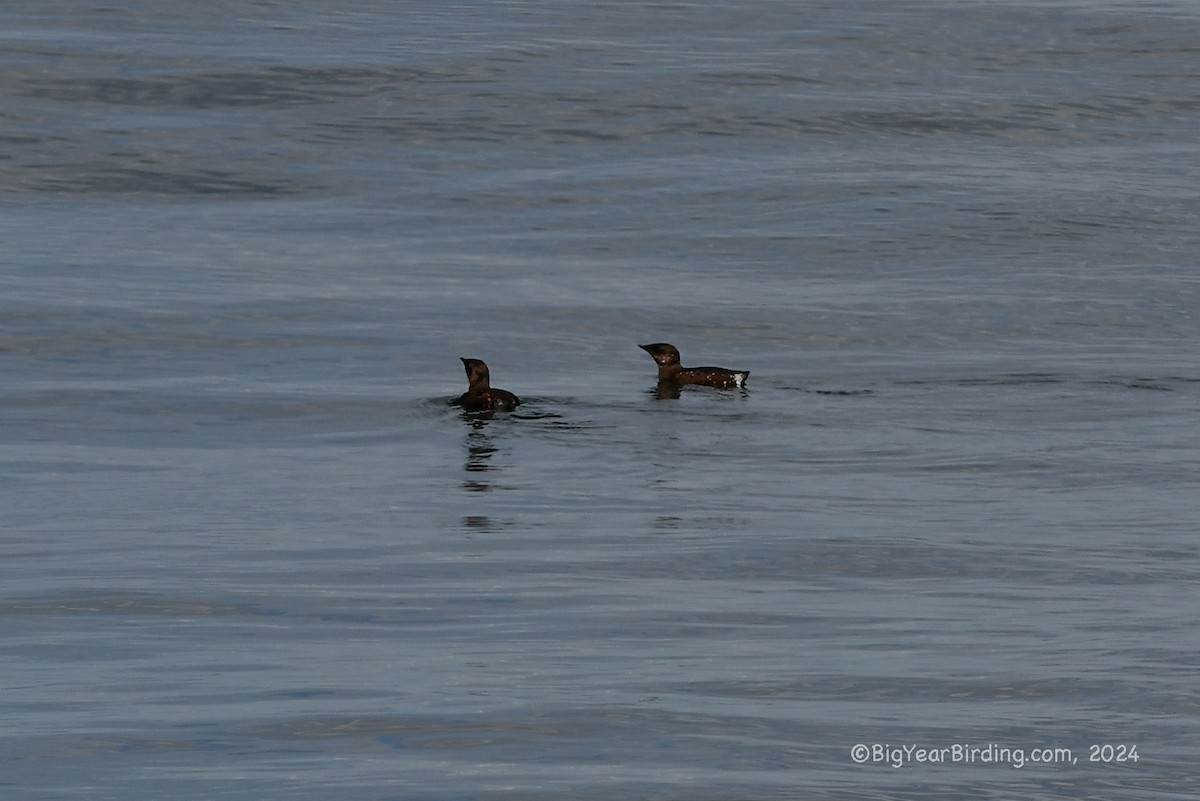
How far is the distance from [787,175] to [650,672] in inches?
655

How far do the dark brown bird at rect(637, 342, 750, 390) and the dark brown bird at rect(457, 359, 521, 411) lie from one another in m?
1.28

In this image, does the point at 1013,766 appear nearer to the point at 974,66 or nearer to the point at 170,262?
the point at 170,262

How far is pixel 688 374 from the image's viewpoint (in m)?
15.9

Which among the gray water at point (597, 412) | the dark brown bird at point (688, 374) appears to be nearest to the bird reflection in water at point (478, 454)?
the gray water at point (597, 412)

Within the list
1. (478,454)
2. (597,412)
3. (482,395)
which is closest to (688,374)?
(597,412)

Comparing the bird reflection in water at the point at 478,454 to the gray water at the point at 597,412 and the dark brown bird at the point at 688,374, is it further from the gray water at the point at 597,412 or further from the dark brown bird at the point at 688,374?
the dark brown bird at the point at 688,374

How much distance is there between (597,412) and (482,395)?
31.7 inches

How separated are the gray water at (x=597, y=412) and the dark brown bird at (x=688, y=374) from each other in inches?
12.9

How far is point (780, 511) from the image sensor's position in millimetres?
11977

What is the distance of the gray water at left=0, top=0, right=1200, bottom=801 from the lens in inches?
325

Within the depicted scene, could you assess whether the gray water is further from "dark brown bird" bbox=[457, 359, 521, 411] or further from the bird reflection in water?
"dark brown bird" bbox=[457, 359, 521, 411]

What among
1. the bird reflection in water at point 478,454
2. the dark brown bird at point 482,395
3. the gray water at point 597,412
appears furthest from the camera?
the dark brown bird at point 482,395

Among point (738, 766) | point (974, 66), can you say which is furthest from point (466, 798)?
point (974, 66)

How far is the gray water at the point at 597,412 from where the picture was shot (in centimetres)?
827
